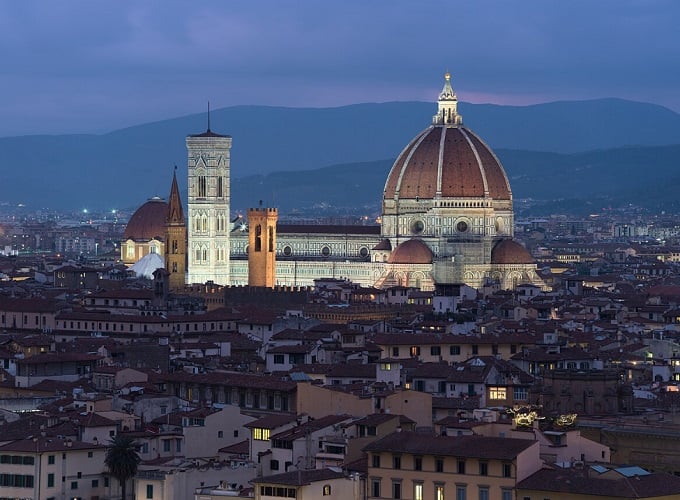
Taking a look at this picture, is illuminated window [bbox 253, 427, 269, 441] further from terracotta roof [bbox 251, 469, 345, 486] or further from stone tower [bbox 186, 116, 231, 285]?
stone tower [bbox 186, 116, 231, 285]

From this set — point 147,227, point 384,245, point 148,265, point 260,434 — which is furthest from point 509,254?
point 260,434

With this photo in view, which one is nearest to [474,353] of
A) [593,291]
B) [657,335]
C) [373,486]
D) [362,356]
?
[362,356]

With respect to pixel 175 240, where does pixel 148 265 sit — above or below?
below

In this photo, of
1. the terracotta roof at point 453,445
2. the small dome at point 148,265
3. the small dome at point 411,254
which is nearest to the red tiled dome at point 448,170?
the small dome at point 411,254

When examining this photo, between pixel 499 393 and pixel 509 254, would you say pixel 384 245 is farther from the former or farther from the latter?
pixel 499 393

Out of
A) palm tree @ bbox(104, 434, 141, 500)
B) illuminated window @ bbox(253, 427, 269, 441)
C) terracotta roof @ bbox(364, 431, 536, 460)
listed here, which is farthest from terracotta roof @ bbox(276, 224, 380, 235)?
terracotta roof @ bbox(364, 431, 536, 460)

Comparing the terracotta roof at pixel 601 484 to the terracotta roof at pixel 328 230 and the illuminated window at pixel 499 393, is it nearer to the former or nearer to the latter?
the illuminated window at pixel 499 393

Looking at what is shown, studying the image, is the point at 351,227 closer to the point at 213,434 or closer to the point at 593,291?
the point at 593,291
